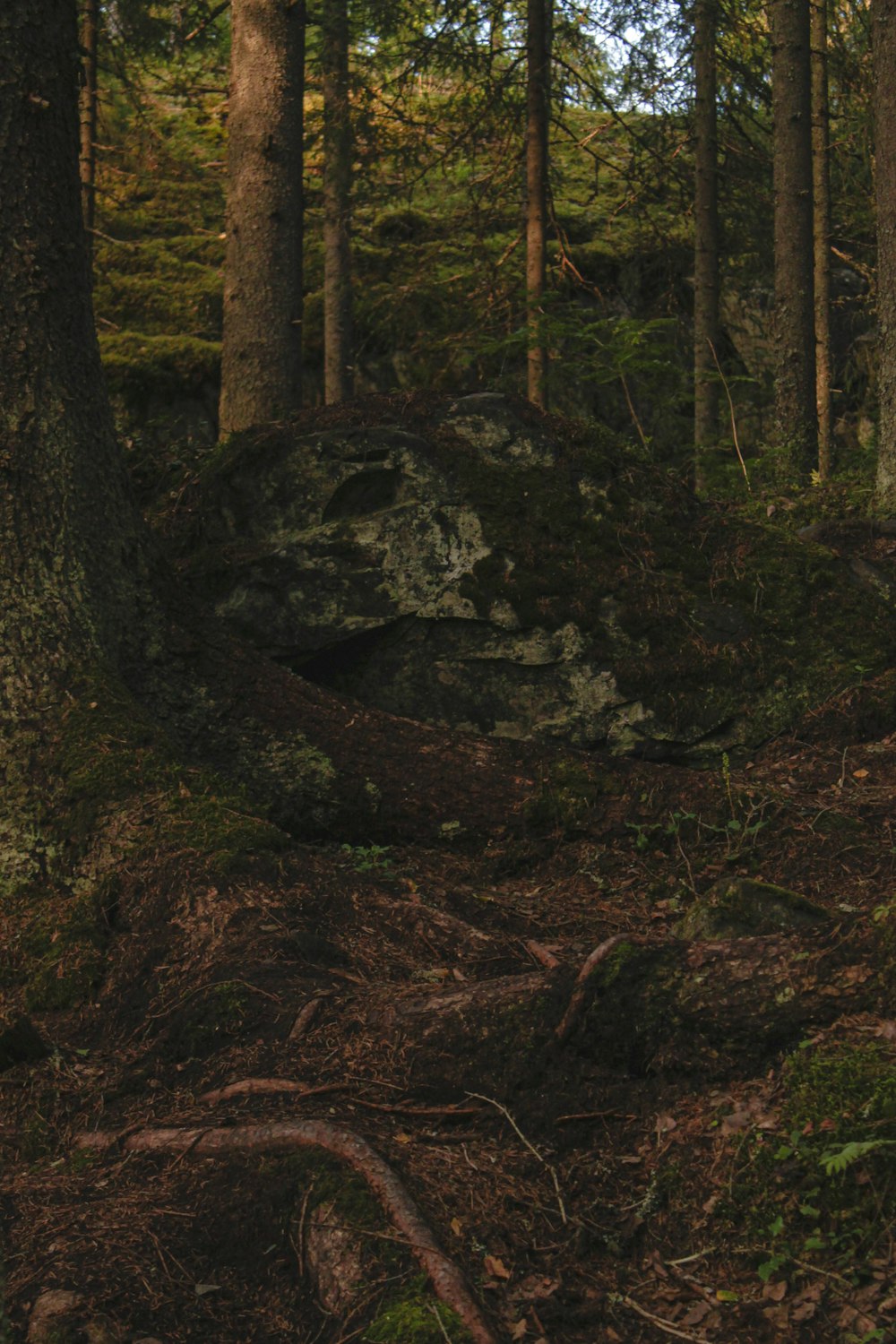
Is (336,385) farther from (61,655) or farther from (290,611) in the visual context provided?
→ (61,655)

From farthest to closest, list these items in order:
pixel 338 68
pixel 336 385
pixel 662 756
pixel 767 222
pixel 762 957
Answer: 1. pixel 767 222
2. pixel 336 385
3. pixel 338 68
4. pixel 662 756
5. pixel 762 957

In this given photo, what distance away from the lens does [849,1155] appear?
2.58 meters

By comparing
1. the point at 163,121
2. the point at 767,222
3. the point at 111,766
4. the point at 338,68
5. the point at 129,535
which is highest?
the point at 163,121

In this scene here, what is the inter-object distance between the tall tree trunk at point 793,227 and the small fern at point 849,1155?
31.3 ft

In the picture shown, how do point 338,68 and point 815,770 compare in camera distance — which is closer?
point 815,770

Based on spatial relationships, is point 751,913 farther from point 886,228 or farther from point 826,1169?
point 886,228

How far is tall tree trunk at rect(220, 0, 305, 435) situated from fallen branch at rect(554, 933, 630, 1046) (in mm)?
6333

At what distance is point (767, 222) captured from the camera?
46.9 ft

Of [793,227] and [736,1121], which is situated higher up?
[793,227]

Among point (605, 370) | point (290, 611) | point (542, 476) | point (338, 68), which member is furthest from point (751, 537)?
point (338, 68)

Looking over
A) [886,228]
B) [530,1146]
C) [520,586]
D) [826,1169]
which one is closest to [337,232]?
[886,228]

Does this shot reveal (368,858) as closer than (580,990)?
No

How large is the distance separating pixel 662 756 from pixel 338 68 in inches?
384

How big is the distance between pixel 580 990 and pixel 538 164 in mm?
10306
